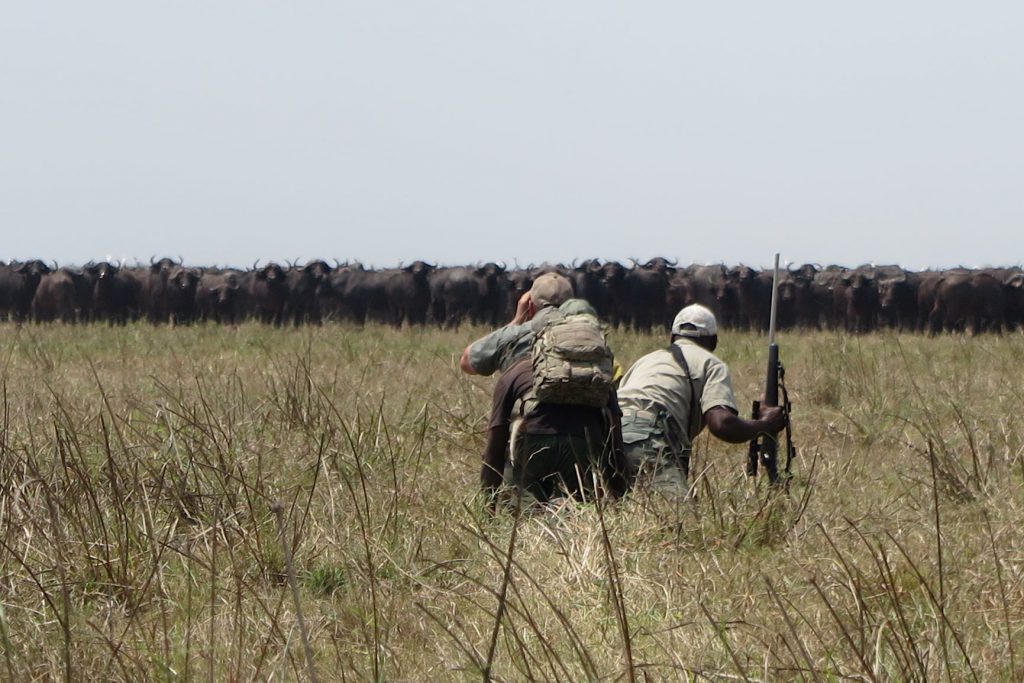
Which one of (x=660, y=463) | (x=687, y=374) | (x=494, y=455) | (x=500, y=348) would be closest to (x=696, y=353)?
(x=687, y=374)

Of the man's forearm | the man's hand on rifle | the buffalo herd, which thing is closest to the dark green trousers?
the man's forearm

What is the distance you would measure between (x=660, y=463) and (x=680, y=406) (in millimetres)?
427

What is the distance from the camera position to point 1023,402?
9.05 m

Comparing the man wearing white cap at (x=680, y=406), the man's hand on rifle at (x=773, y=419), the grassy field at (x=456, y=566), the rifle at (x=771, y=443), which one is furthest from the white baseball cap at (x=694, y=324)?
the grassy field at (x=456, y=566)

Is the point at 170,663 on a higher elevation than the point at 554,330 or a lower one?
lower

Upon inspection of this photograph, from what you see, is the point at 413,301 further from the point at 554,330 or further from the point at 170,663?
the point at 170,663

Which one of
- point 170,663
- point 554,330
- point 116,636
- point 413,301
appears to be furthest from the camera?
point 413,301

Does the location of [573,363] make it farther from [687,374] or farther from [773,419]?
[773,419]

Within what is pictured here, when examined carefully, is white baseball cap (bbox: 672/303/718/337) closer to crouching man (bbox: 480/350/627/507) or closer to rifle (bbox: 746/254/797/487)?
rifle (bbox: 746/254/797/487)

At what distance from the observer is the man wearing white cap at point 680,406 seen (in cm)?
616

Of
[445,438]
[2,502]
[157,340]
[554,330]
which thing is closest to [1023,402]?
[445,438]

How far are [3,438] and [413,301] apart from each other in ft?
85.5

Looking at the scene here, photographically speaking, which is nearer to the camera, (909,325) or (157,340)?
(157,340)

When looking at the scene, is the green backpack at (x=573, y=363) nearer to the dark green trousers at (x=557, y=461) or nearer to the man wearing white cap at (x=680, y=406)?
the dark green trousers at (x=557, y=461)
